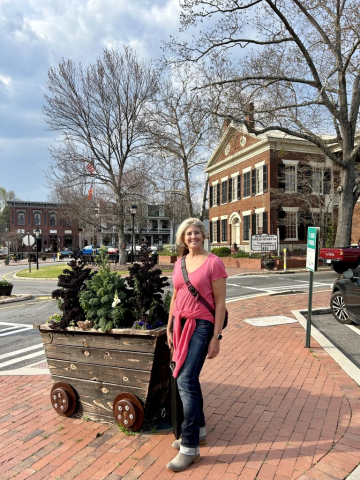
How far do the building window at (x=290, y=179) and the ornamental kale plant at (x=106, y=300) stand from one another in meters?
26.9

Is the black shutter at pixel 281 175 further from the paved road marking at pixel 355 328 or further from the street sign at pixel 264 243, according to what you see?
the paved road marking at pixel 355 328

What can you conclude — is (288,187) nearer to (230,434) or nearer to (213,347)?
(230,434)

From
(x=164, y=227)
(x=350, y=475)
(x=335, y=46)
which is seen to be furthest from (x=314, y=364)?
(x=164, y=227)

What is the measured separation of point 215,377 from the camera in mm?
4766

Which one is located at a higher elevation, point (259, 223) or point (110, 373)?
point (259, 223)

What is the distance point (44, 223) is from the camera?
73.4 m

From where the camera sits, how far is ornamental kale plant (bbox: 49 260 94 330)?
11.9 feet

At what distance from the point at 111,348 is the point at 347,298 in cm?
573

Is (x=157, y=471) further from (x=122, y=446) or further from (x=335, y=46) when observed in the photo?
(x=335, y=46)

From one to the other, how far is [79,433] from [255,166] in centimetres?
2932

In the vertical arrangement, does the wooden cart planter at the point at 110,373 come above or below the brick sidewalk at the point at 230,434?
above

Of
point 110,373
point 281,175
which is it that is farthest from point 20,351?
point 281,175

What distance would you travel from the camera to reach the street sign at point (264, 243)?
78.6ft

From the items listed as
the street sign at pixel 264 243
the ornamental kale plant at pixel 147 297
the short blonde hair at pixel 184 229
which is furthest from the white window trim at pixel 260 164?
the short blonde hair at pixel 184 229
